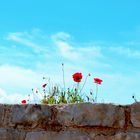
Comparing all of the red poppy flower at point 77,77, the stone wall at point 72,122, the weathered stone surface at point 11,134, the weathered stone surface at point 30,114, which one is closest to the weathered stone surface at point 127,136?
the stone wall at point 72,122

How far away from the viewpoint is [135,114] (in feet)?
11.3

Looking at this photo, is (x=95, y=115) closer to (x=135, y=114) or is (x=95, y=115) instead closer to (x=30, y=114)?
(x=135, y=114)

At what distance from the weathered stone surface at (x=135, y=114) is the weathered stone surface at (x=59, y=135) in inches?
13.4

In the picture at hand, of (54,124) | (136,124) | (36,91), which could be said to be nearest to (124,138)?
(136,124)

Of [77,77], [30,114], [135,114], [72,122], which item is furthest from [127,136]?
[77,77]

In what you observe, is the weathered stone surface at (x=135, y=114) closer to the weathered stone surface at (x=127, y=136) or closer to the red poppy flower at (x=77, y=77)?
the weathered stone surface at (x=127, y=136)

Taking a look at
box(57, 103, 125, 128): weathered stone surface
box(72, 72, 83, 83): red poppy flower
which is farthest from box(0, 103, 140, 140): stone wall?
box(72, 72, 83, 83): red poppy flower

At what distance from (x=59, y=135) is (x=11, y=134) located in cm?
37

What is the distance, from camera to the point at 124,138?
3434mm

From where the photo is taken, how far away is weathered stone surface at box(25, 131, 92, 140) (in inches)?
137

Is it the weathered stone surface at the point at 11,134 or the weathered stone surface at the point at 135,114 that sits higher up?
the weathered stone surface at the point at 135,114

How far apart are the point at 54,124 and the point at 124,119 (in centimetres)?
51

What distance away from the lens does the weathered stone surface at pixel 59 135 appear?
3486 mm

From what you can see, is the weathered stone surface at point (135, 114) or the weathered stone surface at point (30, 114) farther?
the weathered stone surface at point (30, 114)
